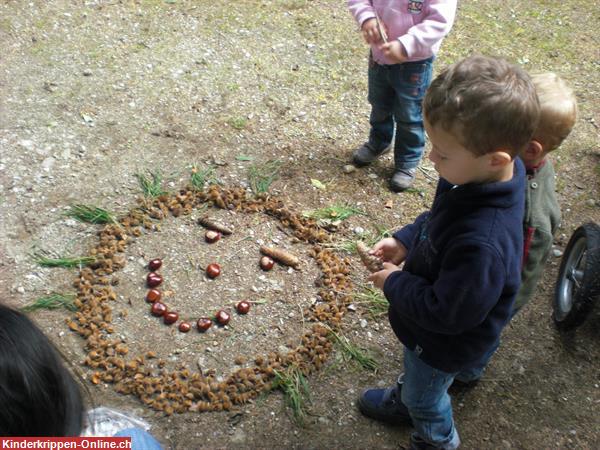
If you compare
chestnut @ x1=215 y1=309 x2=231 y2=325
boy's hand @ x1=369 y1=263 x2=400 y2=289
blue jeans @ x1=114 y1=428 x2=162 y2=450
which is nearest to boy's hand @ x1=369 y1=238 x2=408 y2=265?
boy's hand @ x1=369 y1=263 x2=400 y2=289

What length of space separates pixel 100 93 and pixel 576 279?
341 centimetres

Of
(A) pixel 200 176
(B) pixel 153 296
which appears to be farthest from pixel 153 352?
(A) pixel 200 176

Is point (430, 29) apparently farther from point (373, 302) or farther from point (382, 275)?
point (382, 275)

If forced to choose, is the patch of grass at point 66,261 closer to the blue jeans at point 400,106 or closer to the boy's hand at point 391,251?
the boy's hand at point 391,251

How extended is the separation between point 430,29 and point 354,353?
5.56ft

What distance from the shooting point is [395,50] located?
10.5 feet

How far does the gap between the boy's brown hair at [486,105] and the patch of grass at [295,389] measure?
1.57 meters

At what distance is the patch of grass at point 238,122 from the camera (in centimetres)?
431

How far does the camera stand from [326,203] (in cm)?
382

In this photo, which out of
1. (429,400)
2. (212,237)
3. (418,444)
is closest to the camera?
(429,400)

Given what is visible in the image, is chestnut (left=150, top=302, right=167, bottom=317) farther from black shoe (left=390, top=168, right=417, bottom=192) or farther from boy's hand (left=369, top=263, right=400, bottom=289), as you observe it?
black shoe (left=390, top=168, right=417, bottom=192)

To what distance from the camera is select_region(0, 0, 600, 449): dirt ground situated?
9.31 ft

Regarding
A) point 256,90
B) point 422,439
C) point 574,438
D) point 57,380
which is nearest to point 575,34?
point 256,90

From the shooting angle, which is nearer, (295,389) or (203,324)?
(295,389)
